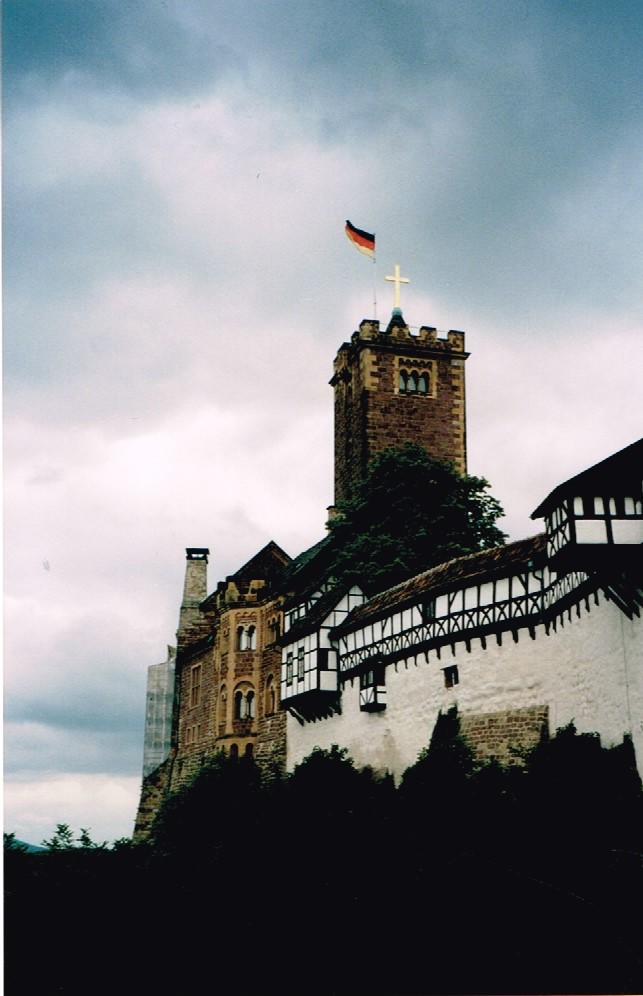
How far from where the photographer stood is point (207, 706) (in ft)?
175

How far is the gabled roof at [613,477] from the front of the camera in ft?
77.6

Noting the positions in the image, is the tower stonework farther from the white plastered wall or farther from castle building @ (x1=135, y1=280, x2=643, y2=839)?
the white plastered wall

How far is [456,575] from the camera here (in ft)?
108

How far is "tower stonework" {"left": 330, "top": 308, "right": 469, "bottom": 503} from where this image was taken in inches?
2103

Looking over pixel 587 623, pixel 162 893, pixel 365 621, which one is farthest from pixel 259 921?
pixel 365 621

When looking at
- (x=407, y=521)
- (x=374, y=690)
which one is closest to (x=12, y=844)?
(x=374, y=690)

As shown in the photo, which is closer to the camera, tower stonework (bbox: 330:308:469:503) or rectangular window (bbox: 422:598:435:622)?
rectangular window (bbox: 422:598:435:622)

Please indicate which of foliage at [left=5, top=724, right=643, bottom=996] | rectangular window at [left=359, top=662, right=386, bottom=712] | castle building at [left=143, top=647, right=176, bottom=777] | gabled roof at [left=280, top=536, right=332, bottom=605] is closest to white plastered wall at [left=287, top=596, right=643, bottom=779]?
rectangular window at [left=359, top=662, right=386, bottom=712]

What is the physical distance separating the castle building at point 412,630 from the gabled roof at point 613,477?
0.03 meters

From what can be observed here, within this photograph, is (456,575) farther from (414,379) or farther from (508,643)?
(414,379)

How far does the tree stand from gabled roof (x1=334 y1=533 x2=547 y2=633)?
242 cm

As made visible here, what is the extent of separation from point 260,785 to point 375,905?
1903 cm

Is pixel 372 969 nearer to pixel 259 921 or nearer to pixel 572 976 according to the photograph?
pixel 259 921

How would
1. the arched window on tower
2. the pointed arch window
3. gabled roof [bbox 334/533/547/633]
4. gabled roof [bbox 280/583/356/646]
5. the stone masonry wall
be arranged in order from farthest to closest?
the pointed arch window < the arched window on tower < gabled roof [bbox 280/583/356/646] < gabled roof [bbox 334/533/547/633] < the stone masonry wall
